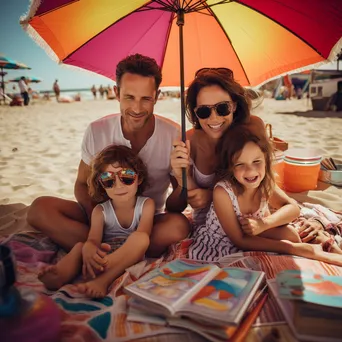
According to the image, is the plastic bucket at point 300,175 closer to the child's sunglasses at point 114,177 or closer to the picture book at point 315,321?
the child's sunglasses at point 114,177

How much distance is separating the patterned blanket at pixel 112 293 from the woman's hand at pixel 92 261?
132mm

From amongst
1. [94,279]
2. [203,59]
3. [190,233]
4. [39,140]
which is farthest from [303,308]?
[39,140]

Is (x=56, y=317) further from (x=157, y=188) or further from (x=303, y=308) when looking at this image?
(x=157, y=188)

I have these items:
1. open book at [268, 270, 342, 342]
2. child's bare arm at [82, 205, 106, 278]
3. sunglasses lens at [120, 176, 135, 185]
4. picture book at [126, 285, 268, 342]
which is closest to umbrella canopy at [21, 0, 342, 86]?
sunglasses lens at [120, 176, 135, 185]

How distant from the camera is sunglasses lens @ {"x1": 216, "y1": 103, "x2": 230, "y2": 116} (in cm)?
237

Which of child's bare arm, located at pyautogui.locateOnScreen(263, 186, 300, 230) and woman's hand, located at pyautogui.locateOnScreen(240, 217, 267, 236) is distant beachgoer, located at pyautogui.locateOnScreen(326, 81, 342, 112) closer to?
child's bare arm, located at pyautogui.locateOnScreen(263, 186, 300, 230)

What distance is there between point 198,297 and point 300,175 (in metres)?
2.71

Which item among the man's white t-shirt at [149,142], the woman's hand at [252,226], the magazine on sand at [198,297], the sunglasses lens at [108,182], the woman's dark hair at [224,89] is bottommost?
the magazine on sand at [198,297]

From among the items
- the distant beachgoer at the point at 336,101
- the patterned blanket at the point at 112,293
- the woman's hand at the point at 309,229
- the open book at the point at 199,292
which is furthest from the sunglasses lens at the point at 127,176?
the distant beachgoer at the point at 336,101

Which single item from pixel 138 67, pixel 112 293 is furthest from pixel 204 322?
pixel 138 67

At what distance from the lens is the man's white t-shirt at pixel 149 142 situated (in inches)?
103

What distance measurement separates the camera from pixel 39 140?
21.8ft

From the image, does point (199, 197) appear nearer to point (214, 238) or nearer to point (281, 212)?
point (214, 238)

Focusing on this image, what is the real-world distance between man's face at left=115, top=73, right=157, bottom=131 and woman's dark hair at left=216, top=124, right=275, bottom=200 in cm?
67
